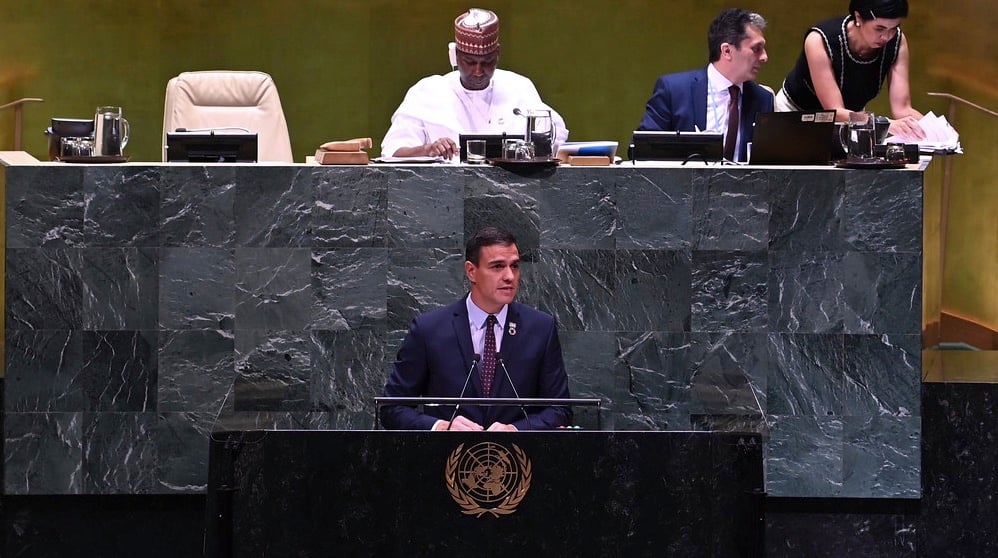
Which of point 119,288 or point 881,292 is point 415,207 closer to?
point 119,288

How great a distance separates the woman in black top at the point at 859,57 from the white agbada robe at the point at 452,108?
127cm

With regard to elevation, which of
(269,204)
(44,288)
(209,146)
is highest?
(209,146)

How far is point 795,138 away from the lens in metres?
4.57

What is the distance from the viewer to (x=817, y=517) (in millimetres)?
4434

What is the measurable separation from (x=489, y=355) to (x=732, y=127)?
1.93m

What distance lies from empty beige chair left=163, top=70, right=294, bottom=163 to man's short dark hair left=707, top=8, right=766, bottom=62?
78.7 inches

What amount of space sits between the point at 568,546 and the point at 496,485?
0.79 feet

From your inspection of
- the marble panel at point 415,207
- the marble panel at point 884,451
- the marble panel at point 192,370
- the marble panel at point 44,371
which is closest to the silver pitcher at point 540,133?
the marble panel at point 415,207

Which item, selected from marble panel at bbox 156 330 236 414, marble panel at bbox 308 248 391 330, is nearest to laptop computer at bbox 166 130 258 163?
marble panel at bbox 308 248 391 330

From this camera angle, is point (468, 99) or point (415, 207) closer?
point (415, 207)

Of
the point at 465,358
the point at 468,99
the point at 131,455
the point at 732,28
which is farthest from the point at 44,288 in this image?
the point at 732,28

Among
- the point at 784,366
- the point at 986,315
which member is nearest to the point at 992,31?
the point at 986,315

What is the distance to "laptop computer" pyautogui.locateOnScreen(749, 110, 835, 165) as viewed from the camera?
4.53m

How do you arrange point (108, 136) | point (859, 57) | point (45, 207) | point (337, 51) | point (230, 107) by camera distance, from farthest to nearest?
point (337, 51) → point (230, 107) → point (859, 57) → point (108, 136) → point (45, 207)
